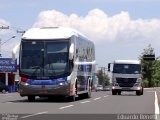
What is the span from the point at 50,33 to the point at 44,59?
158cm

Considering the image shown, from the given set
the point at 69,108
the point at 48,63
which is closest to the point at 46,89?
the point at 48,63

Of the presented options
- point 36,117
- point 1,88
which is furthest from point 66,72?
point 1,88

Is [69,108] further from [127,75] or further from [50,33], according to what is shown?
[127,75]

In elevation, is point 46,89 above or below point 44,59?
below

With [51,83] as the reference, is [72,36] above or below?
above

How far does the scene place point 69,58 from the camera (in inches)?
1089

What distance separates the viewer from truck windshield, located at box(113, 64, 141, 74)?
4591 cm

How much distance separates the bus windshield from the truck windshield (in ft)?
60.6

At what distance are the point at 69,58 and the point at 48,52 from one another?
1.26 meters

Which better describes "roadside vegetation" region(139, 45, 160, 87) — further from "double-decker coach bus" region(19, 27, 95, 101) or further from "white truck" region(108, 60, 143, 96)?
"double-decker coach bus" region(19, 27, 95, 101)

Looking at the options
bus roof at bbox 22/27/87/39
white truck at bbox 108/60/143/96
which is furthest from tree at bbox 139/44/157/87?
bus roof at bbox 22/27/87/39

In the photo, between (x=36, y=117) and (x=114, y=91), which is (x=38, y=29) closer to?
(x=36, y=117)

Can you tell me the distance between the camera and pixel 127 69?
4603 centimetres

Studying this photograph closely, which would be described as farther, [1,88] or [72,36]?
[1,88]
